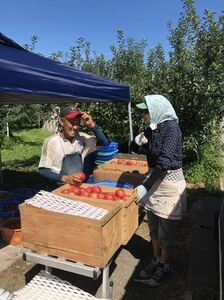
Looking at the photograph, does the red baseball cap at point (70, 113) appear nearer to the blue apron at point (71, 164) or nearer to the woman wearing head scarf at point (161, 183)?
the blue apron at point (71, 164)

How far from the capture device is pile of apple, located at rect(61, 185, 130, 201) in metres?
3.21

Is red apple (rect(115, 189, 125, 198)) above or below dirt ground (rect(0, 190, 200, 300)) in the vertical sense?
above

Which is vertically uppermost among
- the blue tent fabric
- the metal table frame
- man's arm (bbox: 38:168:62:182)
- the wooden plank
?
the blue tent fabric

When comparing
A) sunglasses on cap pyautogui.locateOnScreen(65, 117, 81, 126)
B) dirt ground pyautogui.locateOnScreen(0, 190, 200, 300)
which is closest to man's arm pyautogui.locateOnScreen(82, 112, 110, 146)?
sunglasses on cap pyautogui.locateOnScreen(65, 117, 81, 126)

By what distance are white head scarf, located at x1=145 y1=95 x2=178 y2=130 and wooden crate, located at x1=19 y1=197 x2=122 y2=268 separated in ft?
2.79

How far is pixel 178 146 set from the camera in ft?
10.0

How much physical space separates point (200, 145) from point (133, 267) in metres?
5.42

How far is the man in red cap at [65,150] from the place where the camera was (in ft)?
11.7

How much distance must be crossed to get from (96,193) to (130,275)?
113cm

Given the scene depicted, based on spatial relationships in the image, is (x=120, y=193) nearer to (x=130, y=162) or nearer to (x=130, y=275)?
(x=130, y=275)

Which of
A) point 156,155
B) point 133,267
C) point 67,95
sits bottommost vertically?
point 133,267

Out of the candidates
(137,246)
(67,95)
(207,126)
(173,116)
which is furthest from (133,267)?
(207,126)

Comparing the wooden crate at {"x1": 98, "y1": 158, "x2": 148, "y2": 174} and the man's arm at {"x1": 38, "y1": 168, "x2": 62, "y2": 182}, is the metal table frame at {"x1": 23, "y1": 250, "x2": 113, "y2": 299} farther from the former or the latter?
the wooden crate at {"x1": 98, "y1": 158, "x2": 148, "y2": 174}

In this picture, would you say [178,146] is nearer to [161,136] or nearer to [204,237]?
[161,136]
